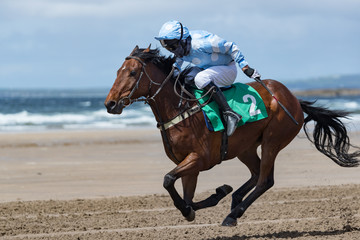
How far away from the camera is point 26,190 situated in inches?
390

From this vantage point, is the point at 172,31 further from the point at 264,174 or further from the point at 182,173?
the point at 264,174

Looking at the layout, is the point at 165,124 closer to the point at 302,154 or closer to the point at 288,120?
the point at 288,120

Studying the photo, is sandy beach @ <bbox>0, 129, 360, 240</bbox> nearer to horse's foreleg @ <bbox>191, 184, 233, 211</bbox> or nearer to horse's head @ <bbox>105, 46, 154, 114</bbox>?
horse's foreleg @ <bbox>191, 184, 233, 211</bbox>

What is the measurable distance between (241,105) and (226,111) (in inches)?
12.4

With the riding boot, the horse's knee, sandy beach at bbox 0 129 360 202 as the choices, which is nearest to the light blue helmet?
the riding boot

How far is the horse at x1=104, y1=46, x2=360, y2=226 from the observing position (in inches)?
225

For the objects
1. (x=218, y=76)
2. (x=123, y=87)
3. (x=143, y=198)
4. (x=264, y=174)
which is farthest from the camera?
(x=143, y=198)

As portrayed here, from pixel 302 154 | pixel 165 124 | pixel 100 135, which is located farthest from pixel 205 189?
pixel 100 135

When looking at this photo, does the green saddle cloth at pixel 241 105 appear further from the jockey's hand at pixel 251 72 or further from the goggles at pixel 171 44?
the goggles at pixel 171 44

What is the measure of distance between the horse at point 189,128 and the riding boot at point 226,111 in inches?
5.3

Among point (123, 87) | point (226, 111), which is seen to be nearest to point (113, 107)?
point (123, 87)

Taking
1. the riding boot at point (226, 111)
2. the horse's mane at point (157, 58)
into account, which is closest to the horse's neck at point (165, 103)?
the horse's mane at point (157, 58)

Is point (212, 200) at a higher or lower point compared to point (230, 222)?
higher

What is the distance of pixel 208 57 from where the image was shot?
244 inches
